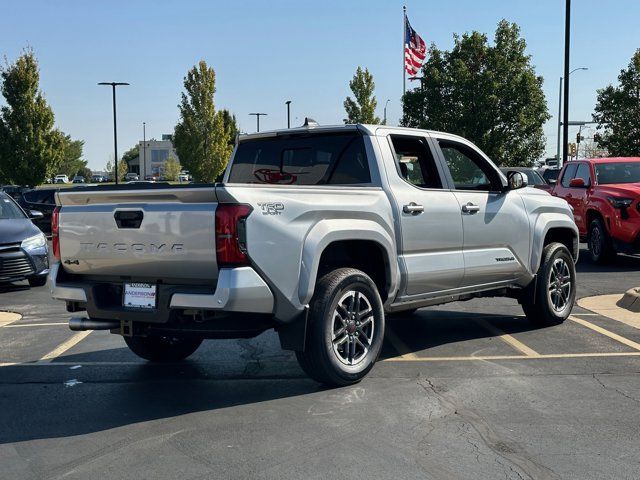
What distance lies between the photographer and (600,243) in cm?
1347

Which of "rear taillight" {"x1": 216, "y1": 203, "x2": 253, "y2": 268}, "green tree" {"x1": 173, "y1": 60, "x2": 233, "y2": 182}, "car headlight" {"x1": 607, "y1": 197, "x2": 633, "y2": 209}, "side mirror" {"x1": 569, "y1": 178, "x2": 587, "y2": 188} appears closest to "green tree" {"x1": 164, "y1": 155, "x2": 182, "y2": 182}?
"green tree" {"x1": 173, "y1": 60, "x2": 233, "y2": 182}

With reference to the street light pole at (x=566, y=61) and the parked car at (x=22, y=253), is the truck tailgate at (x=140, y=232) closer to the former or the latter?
the parked car at (x=22, y=253)

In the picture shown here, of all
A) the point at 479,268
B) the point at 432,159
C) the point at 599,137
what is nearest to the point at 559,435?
the point at 479,268

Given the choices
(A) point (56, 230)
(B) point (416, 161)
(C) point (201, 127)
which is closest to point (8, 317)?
(A) point (56, 230)

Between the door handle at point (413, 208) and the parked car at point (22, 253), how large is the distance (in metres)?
7.49

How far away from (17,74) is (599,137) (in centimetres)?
2563

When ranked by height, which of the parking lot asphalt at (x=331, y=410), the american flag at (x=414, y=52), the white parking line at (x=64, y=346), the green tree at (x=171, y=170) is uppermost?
the american flag at (x=414, y=52)

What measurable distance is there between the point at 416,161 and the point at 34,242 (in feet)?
24.2

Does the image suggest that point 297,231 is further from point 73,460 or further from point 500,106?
point 500,106

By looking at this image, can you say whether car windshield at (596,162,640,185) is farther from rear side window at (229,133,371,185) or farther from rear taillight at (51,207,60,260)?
rear taillight at (51,207,60,260)

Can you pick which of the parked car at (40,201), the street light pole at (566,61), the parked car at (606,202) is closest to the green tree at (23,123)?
the parked car at (40,201)

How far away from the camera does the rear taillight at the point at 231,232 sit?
490 centimetres

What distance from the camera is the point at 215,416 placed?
5.03 m

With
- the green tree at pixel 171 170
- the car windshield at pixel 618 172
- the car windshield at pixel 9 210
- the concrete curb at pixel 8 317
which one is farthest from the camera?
the green tree at pixel 171 170
